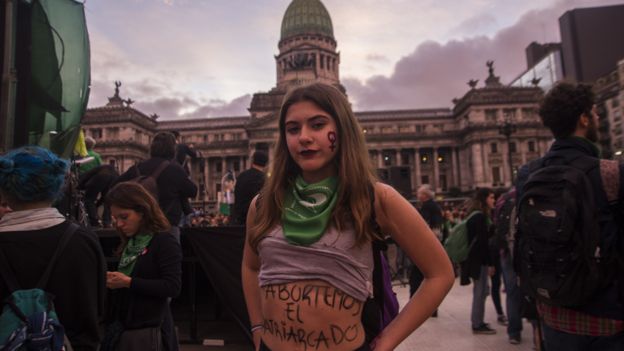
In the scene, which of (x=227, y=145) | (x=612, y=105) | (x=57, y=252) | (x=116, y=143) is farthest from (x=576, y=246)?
(x=612, y=105)

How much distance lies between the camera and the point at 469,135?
6044cm

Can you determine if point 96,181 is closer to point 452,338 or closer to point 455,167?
point 452,338

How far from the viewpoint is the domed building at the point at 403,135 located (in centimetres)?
5853

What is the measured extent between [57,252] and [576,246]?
2.98 m

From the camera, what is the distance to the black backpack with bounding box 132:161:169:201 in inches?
188

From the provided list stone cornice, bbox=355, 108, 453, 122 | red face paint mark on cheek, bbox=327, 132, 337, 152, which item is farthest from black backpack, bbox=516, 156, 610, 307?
stone cornice, bbox=355, 108, 453, 122

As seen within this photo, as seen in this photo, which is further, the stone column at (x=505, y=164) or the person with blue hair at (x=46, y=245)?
the stone column at (x=505, y=164)

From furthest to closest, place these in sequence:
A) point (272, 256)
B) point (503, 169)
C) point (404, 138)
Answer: point (404, 138)
point (503, 169)
point (272, 256)

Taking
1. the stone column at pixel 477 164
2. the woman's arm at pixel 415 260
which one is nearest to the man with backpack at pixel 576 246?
the woman's arm at pixel 415 260

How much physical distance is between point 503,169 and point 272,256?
205ft

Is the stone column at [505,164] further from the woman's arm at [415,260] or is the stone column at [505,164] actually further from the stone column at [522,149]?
the woman's arm at [415,260]

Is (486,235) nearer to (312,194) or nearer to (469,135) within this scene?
(312,194)

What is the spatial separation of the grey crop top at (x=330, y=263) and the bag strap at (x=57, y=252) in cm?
125

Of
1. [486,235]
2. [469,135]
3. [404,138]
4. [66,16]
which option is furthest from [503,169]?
[66,16]
